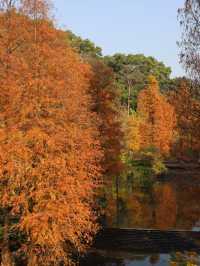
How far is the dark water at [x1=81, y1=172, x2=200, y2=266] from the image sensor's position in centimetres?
1666

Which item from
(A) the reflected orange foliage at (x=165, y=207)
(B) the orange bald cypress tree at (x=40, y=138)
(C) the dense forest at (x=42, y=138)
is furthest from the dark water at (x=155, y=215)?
(B) the orange bald cypress tree at (x=40, y=138)

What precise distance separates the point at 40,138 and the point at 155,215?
17.7 meters

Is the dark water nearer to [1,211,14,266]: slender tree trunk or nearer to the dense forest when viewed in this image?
the dense forest

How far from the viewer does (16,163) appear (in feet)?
38.5

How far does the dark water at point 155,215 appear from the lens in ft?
54.6

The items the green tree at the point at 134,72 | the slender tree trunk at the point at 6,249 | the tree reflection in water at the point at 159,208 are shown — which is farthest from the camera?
the green tree at the point at 134,72

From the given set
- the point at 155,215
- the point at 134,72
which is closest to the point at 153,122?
the point at 155,215

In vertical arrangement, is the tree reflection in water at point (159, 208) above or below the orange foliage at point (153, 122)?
below

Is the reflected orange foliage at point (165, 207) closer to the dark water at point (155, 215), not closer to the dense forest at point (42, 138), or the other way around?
the dark water at point (155, 215)

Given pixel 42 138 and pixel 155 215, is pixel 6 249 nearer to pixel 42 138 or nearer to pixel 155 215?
pixel 42 138

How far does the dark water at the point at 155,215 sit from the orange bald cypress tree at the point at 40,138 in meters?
4.26

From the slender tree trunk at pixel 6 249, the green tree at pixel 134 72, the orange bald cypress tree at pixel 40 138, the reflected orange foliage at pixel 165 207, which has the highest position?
the green tree at pixel 134 72

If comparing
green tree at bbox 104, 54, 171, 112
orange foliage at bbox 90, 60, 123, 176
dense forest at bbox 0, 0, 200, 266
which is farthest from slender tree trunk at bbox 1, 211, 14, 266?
green tree at bbox 104, 54, 171, 112

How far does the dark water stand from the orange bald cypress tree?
4.26 metres
